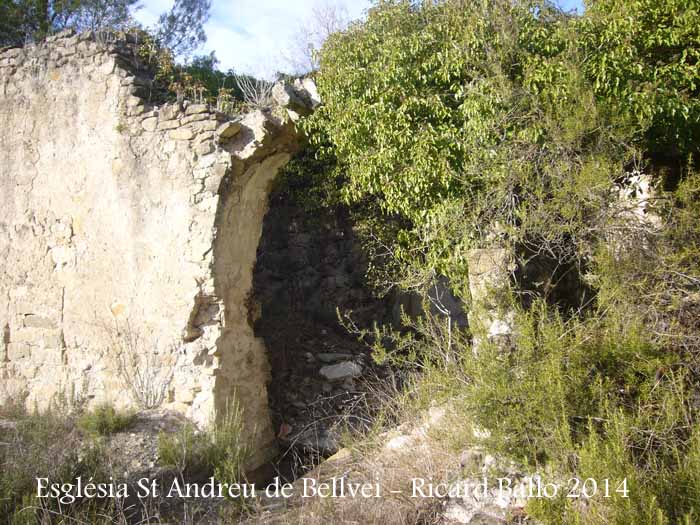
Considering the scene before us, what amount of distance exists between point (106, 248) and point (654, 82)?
4.79 meters

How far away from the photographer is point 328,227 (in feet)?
A: 29.4

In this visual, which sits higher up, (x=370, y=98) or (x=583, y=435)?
(x=370, y=98)

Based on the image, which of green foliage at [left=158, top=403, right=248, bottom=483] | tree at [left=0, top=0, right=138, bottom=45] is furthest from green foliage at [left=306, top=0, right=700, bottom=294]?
tree at [left=0, top=0, right=138, bottom=45]

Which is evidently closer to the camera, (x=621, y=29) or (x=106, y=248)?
(x=621, y=29)

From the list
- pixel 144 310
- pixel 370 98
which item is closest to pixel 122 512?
pixel 144 310

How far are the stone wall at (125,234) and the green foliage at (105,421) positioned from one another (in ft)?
1.00

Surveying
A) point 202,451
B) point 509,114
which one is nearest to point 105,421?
point 202,451

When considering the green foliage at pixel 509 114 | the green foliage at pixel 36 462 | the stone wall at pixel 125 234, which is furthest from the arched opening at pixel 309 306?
the green foliage at pixel 36 462

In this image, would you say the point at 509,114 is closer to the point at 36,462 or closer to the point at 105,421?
the point at 105,421

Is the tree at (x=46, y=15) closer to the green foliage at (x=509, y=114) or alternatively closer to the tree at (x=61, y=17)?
the tree at (x=61, y=17)

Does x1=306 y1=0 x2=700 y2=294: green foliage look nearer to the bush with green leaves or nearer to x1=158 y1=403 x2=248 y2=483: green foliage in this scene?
the bush with green leaves

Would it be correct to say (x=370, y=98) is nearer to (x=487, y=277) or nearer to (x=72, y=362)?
(x=487, y=277)

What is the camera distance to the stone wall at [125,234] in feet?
18.0

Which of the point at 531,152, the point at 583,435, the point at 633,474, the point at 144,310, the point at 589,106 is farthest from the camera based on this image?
the point at 144,310
